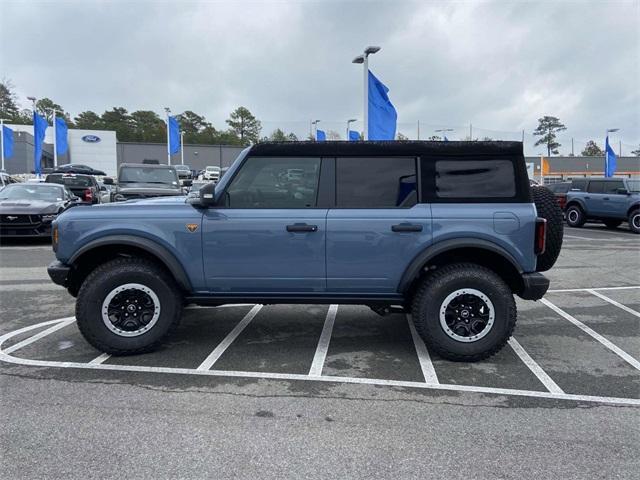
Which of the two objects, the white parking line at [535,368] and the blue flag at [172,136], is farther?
the blue flag at [172,136]

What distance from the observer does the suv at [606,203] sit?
16.3 meters

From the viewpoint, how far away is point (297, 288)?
4496 mm

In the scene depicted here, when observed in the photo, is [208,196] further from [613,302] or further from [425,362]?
[613,302]

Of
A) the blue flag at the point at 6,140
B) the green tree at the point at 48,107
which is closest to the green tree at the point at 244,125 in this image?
the green tree at the point at 48,107

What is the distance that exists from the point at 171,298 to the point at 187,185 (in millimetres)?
12217

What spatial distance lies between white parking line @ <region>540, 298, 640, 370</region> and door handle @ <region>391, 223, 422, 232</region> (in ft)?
7.51

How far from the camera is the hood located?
444 inches

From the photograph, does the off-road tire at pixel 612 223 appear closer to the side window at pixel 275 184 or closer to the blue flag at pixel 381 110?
the blue flag at pixel 381 110

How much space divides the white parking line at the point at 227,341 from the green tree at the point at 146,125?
272 feet

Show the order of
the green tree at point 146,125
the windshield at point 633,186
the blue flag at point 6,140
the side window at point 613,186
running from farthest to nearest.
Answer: the green tree at point 146,125 < the blue flag at point 6,140 < the side window at point 613,186 < the windshield at point 633,186

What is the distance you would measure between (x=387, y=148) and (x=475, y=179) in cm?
83

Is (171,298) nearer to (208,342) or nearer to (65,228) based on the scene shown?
(208,342)

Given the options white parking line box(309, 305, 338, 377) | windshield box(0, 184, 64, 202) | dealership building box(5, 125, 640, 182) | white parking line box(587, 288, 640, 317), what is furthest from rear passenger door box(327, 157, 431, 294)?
dealership building box(5, 125, 640, 182)

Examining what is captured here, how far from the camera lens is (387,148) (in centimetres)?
454
